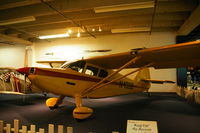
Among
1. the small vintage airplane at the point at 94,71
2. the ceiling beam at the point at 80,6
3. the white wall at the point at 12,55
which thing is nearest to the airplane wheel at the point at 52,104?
the small vintage airplane at the point at 94,71

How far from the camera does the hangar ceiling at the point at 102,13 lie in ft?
17.7

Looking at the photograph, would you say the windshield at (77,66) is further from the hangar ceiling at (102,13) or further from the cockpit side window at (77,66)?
the hangar ceiling at (102,13)

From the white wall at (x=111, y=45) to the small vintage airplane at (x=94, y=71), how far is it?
492 centimetres

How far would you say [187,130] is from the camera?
2.79 meters

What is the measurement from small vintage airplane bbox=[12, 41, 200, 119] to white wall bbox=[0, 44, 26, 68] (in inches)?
355

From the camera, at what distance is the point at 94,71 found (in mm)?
4305

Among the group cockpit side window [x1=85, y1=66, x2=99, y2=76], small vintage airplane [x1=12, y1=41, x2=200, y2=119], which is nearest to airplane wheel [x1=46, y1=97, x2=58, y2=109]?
small vintage airplane [x1=12, y1=41, x2=200, y2=119]

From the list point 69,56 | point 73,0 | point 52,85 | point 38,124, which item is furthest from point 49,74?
point 69,56

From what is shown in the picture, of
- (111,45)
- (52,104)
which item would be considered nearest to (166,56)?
(52,104)

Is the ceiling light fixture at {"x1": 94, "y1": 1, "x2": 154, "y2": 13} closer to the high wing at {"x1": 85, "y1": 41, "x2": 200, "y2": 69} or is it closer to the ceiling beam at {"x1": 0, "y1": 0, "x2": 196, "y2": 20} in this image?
the ceiling beam at {"x1": 0, "y1": 0, "x2": 196, "y2": 20}

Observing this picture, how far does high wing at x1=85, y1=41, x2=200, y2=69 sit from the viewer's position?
3.02 m

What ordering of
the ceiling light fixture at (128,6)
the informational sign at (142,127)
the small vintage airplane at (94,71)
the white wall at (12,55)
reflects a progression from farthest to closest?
the white wall at (12,55)
the ceiling light fixture at (128,6)
the small vintage airplane at (94,71)
the informational sign at (142,127)

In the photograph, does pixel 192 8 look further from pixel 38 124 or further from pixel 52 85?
pixel 38 124

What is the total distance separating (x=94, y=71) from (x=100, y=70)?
24 cm
